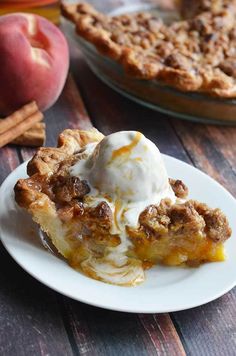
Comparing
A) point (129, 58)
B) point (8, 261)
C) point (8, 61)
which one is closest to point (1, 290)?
point (8, 261)

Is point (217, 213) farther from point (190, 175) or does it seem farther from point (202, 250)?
point (190, 175)

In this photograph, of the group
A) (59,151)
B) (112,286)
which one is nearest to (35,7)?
(59,151)

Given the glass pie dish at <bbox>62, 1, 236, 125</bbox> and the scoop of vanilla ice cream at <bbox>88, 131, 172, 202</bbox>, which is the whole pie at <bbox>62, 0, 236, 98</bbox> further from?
the scoop of vanilla ice cream at <bbox>88, 131, 172, 202</bbox>

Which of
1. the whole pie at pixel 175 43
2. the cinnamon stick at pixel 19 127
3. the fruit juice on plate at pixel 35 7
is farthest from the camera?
the fruit juice on plate at pixel 35 7

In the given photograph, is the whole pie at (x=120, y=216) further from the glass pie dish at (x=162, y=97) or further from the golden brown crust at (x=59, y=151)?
the glass pie dish at (x=162, y=97)

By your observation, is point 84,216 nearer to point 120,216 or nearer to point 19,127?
point 120,216

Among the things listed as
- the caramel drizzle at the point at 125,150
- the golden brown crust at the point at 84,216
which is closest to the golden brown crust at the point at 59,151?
the golden brown crust at the point at 84,216

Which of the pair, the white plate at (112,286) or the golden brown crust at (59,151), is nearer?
the white plate at (112,286)
